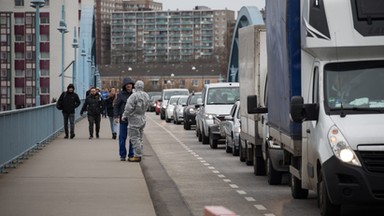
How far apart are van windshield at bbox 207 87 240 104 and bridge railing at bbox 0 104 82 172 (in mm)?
5192

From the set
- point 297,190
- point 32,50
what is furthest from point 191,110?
point 32,50

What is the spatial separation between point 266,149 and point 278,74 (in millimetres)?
3226

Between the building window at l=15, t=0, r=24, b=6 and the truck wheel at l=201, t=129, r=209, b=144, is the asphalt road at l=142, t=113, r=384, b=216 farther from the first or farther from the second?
the building window at l=15, t=0, r=24, b=6

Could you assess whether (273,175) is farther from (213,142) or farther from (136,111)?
(213,142)

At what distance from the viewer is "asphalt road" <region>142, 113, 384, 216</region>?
15.0m

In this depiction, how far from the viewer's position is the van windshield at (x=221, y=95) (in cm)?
3456

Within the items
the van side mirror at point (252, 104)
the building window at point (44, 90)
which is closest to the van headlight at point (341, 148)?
the van side mirror at point (252, 104)

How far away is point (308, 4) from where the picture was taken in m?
13.7

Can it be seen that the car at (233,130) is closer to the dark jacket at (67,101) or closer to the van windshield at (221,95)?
the van windshield at (221,95)

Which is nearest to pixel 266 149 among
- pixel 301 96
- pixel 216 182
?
pixel 216 182

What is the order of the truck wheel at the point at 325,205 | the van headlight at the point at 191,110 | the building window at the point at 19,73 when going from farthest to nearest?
the building window at the point at 19,73, the van headlight at the point at 191,110, the truck wheel at the point at 325,205

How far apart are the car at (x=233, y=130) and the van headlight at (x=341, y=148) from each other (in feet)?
45.9

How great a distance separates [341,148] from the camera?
42.1ft

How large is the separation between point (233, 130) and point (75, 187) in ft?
34.4
